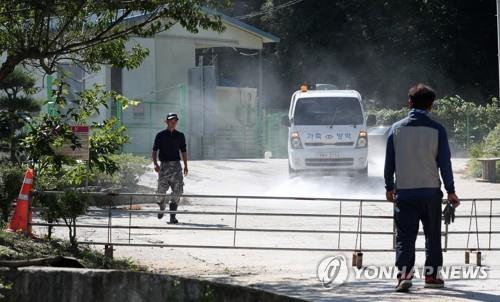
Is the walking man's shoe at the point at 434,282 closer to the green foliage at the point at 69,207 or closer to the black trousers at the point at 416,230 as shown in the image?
the black trousers at the point at 416,230

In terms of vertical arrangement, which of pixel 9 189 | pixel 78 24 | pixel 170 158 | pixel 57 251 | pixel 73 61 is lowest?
pixel 57 251

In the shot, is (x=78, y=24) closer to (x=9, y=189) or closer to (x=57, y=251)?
(x=9, y=189)

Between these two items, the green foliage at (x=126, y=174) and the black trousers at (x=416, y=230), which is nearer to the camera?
the black trousers at (x=416, y=230)

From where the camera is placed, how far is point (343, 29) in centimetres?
5950

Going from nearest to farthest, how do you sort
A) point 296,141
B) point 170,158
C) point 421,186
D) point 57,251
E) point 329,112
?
point 421,186 < point 57,251 < point 170,158 < point 296,141 < point 329,112

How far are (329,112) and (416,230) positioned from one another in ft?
52.9

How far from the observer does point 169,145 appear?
16.8m

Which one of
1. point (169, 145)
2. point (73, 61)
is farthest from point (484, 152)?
point (73, 61)

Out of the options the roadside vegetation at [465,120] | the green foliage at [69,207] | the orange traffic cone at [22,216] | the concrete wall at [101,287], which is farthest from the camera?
the roadside vegetation at [465,120]

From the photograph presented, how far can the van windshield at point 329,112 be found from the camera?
81.9 ft

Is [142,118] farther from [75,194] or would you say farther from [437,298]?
[437,298]

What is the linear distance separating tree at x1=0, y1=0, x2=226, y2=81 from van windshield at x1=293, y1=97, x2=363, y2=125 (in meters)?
13.1

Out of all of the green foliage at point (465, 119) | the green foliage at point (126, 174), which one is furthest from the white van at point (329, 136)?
the green foliage at point (465, 119)

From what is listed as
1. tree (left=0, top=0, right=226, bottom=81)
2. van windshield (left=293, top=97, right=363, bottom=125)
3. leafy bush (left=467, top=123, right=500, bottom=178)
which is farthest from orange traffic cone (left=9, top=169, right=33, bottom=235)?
leafy bush (left=467, top=123, right=500, bottom=178)
